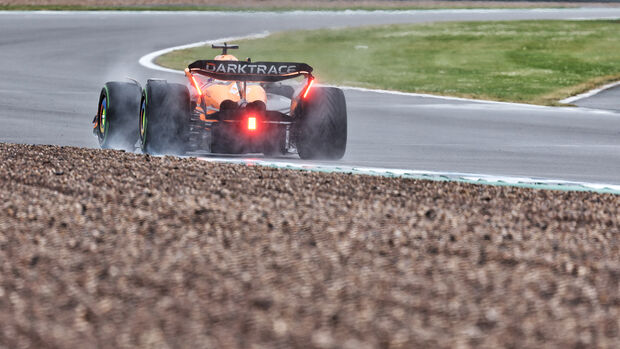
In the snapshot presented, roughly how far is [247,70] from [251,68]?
0.15 ft

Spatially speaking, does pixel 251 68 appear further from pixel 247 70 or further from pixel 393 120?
pixel 393 120

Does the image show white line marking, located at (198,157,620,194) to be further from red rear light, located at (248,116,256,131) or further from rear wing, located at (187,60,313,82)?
rear wing, located at (187,60,313,82)

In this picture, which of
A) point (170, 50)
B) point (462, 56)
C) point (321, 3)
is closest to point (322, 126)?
point (462, 56)

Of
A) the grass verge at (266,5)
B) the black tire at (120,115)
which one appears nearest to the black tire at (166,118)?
the black tire at (120,115)

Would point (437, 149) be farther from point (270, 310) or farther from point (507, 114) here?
point (270, 310)

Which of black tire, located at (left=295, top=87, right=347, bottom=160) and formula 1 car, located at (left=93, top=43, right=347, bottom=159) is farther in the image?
black tire, located at (left=295, top=87, right=347, bottom=160)

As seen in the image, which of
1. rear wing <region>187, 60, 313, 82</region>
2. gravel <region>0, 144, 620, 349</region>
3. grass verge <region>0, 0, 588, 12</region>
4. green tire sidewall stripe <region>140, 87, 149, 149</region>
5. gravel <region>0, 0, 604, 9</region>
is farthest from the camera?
gravel <region>0, 0, 604, 9</region>

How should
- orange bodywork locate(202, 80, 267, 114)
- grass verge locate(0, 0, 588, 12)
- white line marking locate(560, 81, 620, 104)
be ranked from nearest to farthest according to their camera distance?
orange bodywork locate(202, 80, 267, 114) < white line marking locate(560, 81, 620, 104) < grass verge locate(0, 0, 588, 12)

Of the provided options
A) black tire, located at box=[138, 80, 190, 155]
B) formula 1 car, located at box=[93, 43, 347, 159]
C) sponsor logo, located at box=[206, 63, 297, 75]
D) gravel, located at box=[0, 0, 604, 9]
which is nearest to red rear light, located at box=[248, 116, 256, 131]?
formula 1 car, located at box=[93, 43, 347, 159]

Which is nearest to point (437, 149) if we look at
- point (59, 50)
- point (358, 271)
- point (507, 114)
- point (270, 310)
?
point (507, 114)

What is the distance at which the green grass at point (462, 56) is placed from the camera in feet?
68.4

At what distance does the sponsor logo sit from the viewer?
10.9m

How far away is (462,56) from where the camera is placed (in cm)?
2594

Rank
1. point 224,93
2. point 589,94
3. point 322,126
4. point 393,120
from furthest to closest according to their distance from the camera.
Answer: point 589,94 < point 393,120 < point 224,93 < point 322,126
